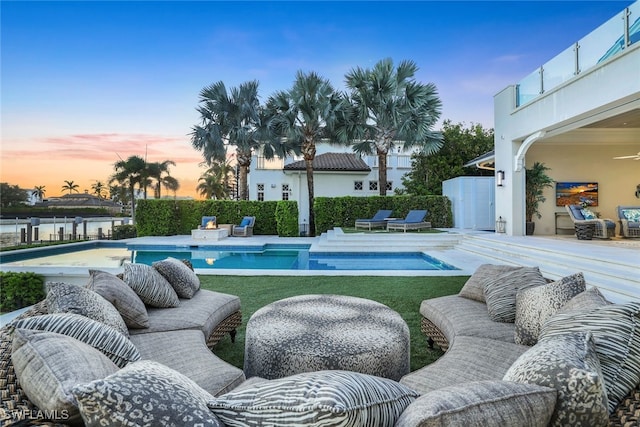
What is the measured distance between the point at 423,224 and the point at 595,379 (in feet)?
48.7

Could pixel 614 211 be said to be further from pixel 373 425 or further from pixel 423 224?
pixel 373 425

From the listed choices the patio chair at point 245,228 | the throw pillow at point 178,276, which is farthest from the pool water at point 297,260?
the throw pillow at point 178,276

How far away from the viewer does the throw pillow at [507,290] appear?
11.0 ft

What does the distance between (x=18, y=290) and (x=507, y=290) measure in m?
6.42

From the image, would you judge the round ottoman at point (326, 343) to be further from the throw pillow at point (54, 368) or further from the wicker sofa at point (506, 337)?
the throw pillow at point (54, 368)

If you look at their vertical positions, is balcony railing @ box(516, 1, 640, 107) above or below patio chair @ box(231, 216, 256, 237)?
above

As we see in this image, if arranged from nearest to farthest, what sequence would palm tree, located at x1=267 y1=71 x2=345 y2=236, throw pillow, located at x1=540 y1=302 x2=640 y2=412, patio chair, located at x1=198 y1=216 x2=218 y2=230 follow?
1. throw pillow, located at x1=540 y1=302 x2=640 y2=412
2. palm tree, located at x1=267 y1=71 x2=345 y2=236
3. patio chair, located at x1=198 y1=216 x2=218 y2=230

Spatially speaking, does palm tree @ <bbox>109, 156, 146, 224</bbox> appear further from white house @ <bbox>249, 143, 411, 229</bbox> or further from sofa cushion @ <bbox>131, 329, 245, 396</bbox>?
sofa cushion @ <bbox>131, 329, 245, 396</bbox>

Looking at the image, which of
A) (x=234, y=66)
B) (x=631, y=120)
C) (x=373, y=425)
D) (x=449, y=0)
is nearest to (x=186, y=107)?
(x=234, y=66)

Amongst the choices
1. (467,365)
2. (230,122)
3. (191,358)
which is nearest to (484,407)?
(467,365)

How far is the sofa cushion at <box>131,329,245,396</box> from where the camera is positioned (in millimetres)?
2273

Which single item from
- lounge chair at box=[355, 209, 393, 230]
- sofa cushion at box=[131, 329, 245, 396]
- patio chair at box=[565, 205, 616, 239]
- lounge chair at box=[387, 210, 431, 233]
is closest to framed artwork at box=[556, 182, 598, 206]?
patio chair at box=[565, 205, 616, 239]

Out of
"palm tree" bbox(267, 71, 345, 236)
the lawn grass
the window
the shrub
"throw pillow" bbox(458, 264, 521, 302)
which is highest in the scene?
"palm tree" bbox(267, 71, 345, 236)

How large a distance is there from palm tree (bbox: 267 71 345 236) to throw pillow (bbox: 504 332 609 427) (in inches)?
638
